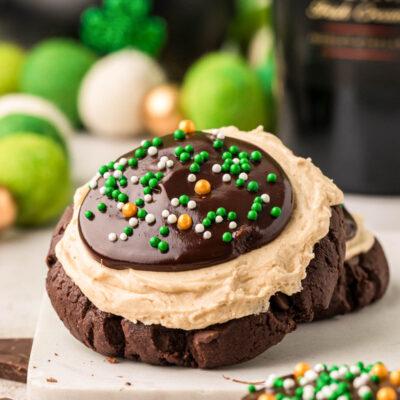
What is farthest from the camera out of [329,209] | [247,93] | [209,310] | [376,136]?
[247,93]

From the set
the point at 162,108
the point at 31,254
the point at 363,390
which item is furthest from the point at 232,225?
the point at 162,108

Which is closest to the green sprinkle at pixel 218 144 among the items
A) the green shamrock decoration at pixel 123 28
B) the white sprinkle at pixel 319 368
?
the white sprinkle at pixel 319 368

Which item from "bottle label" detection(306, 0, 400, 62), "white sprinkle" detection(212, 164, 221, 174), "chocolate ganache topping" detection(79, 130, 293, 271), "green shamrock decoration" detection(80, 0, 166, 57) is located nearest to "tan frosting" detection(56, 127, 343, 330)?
"chocolate ganache topping" detection(79, 130, 293, 271)

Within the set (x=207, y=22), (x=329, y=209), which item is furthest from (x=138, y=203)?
(x=207, y=22)

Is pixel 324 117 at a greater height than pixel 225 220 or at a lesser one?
lesser

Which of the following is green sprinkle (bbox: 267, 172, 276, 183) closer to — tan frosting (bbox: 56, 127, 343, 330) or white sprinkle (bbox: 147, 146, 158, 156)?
tan frosting (bbox: 56, 127, 343, 330)

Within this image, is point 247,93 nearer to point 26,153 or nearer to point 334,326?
point 26,153
